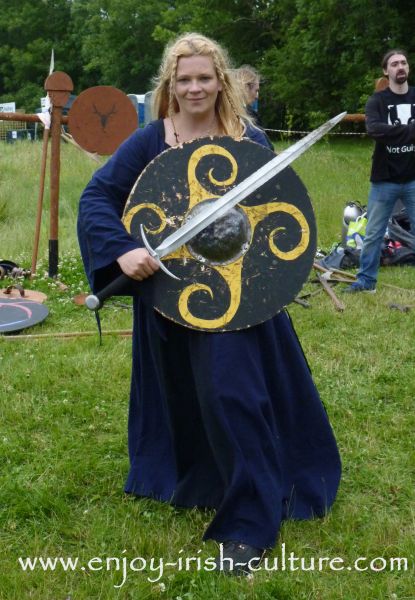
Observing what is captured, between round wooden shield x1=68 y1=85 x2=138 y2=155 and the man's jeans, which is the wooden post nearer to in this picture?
round wooden shield x1=68 y1=85 x2=138 y2=155

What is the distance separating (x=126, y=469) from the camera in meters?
3.22

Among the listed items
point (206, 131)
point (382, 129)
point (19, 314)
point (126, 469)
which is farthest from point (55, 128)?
point (206, 131)

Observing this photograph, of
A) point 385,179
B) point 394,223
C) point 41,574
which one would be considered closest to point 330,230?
point 394,223

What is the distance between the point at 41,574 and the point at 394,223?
5.76 metres

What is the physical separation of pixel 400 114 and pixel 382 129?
0.25 m

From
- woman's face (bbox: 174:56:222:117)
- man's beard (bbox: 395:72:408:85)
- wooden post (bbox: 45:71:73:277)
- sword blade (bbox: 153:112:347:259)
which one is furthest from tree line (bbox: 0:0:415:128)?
wooden post (bbox: 45:71:73:277)

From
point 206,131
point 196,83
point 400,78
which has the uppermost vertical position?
point 400,78

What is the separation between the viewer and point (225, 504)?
99.3 inches

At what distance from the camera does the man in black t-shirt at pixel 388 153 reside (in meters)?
5.88

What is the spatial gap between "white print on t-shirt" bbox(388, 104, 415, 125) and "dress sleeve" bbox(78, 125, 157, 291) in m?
3.83

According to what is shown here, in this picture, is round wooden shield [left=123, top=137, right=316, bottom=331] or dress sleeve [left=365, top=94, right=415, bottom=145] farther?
dress sleeve [left=365, top=94, right=415, bottom=145]

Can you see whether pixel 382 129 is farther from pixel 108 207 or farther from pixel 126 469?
pixel 108 207

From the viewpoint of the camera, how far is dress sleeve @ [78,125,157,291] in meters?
2.44

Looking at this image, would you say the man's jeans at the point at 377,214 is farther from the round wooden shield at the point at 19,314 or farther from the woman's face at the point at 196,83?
the woman's face at the point at 196,83
